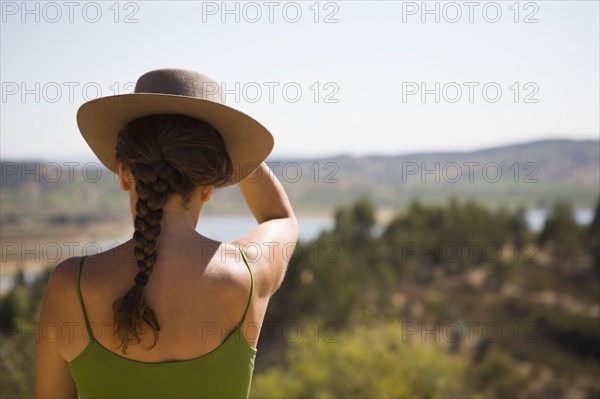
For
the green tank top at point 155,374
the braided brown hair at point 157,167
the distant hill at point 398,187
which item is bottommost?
the distant hill at point 398,187

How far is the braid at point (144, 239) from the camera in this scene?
1.27 meters

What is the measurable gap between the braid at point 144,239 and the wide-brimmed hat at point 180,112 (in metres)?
0.14

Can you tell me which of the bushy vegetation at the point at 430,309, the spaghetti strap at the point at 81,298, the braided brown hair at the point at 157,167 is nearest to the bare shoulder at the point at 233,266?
the braided brown hair at the point at 157,167

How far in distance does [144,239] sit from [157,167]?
0.17 m

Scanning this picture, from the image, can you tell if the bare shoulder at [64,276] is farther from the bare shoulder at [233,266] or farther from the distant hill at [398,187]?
the distant hill at [398,187]

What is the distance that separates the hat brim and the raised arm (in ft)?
0.31

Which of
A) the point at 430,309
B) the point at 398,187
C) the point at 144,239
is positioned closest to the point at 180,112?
the point at 144,239

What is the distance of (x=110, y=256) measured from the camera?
1345 mm

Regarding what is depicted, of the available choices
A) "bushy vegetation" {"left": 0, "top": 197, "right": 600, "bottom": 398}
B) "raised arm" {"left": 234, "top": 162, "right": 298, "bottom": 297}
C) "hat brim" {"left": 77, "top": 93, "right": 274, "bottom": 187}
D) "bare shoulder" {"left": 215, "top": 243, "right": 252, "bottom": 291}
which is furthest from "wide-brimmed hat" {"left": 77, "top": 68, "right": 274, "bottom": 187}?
"bushy vegetation" {"left": 0, "top": 197, "right": 600, "bottom": 398}

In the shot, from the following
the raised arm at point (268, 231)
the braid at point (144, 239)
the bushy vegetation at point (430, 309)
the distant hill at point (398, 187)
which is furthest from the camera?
the distant hill at point (398, 187)

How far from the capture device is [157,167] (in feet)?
4.42

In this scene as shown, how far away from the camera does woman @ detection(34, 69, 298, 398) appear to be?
1312 millimetres

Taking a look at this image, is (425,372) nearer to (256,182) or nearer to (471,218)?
(256,182)

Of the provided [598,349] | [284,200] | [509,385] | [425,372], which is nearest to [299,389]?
[425,372]
